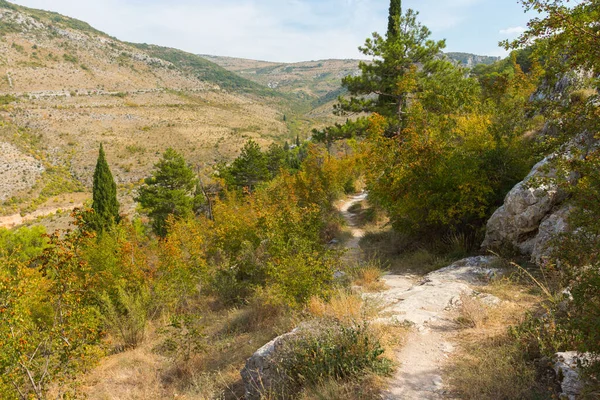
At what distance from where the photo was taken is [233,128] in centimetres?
9094

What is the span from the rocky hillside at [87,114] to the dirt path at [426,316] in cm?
5809

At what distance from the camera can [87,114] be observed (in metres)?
76.9

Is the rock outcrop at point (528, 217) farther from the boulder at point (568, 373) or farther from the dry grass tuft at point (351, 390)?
the dry grass tuft at point (351, 390)

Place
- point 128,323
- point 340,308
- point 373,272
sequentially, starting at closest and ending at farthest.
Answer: point 340,308, point 373,272, point 128,323

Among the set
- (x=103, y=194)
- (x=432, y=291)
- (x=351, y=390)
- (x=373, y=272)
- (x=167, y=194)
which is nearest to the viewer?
(x=351, y=390)

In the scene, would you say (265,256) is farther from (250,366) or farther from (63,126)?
(63,126)

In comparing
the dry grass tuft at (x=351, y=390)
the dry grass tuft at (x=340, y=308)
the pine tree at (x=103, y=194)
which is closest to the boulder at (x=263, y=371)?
the dry grass tuft at (x=340, y=308)

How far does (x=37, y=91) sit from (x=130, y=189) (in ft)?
175

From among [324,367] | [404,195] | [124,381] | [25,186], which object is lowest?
[25,186]

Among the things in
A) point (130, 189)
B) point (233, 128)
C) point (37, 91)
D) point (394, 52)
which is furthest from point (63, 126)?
point (394, 52)

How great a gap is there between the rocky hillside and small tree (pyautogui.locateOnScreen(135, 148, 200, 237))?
3243cm

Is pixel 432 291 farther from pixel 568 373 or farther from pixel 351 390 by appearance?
pixel 351 390

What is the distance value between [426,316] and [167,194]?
88.2 ft

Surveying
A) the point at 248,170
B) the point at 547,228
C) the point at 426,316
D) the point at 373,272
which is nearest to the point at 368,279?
the point at 373,272
